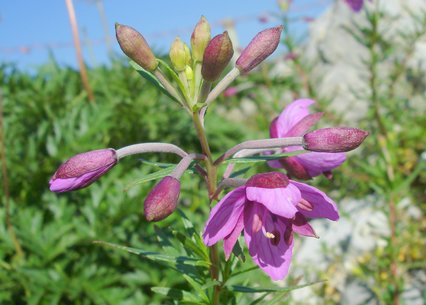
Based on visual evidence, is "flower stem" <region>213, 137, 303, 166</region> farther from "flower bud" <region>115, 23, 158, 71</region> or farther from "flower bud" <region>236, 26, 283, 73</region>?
"flower bud" <region>115, 23, 158, 71</region>

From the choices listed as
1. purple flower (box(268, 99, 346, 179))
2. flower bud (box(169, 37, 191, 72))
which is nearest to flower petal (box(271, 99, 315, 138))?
purple flower (box(268, 99, 346, 179))

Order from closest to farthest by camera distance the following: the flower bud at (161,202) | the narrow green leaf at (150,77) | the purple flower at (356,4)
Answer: the flower bud at (161,202) < the narrow green leaf at (150,77) < the purple flower at (356,4)

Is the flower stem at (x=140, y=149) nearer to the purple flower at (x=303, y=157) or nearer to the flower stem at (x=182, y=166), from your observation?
the flower stem at (x=182, y=166)

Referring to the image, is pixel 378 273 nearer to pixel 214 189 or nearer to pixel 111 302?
pixel 111 302

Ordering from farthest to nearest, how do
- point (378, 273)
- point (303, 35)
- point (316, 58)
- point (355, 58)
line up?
1. point (316, 58)
2. point (355, 58)
3. point (303, 35)
4. point (378, 273)

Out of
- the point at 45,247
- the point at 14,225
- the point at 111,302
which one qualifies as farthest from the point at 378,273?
the point at 14,225

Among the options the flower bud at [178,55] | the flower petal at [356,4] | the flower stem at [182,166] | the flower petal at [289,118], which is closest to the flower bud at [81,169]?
the flower stem at [182,166]

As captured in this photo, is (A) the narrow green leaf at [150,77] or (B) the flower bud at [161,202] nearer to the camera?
(B) the flower bud at [161,202]
